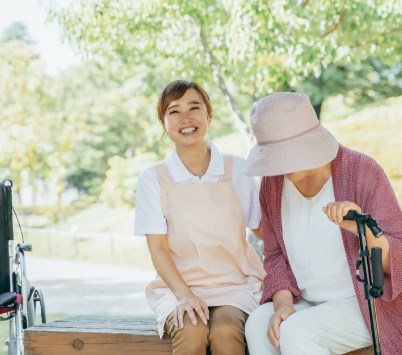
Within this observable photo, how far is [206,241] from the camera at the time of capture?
2.16 meters

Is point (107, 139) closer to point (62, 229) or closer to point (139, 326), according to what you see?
point (62, 229)

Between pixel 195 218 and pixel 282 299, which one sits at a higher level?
pixel 195 218

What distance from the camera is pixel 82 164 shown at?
47.4 feet

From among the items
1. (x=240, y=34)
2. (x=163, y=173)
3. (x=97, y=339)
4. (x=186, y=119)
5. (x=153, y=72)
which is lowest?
(x=97, y=339)

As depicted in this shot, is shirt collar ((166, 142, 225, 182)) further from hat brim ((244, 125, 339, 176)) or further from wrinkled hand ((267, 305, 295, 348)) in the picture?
wrinkled hand ((267, 305, 295, 348))

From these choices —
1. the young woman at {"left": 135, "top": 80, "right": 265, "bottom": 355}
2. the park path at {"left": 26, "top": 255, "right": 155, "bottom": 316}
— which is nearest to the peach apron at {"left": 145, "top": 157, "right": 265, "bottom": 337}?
the young woman at {"left": 135, "top": 80, "right": 265, "bottom": 355}

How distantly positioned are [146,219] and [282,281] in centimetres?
46

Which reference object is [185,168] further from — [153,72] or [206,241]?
[153,72]

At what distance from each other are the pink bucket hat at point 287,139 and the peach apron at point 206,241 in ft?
1.06

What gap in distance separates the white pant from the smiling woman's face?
0.62m

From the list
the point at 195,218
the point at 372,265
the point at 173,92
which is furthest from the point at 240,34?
the point at 372,265

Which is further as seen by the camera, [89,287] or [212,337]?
[89,287]

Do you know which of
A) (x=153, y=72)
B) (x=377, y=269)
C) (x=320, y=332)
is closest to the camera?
(x=377, y=269)

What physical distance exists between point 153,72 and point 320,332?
9.97 metres
